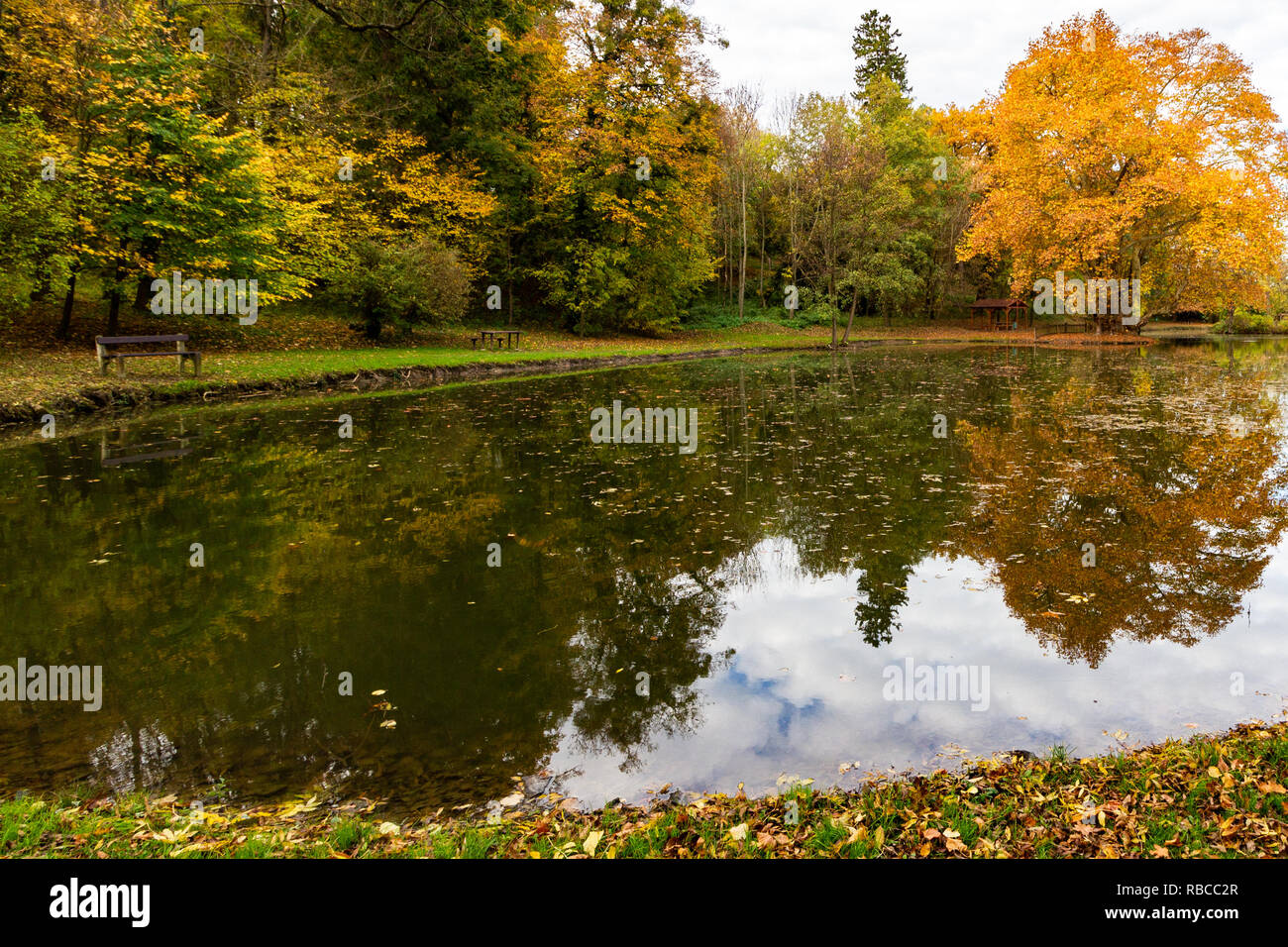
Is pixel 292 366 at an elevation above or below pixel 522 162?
below

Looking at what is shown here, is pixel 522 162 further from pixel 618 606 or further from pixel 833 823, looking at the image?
pixel 833 823

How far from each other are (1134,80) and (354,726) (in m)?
41.3

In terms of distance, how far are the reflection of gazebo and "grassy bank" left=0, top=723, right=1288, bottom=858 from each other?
50.1 meters

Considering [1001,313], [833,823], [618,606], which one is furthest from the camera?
[1001,313]

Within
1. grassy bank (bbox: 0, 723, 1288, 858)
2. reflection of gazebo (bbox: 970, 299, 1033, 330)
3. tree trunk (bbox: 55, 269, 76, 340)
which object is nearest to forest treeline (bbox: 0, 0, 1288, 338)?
tree trunk (bbox: 55, 269, 76, 340)

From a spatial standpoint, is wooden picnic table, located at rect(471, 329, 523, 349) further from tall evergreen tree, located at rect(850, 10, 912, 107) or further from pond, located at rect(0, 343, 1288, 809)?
tall evergreen tree, located at rect(850, 10, 912, 107)

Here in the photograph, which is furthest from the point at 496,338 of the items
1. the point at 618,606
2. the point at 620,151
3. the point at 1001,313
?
the point at 1001,313

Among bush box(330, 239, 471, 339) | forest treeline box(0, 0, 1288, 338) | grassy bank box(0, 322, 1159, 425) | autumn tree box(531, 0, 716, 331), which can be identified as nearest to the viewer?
grassy bank box(0, 322, 1159, 425)

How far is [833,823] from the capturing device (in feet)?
9.96

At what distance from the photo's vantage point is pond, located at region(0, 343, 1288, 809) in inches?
153

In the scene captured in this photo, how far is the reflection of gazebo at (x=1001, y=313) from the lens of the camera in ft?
157

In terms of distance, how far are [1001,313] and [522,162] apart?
120ft

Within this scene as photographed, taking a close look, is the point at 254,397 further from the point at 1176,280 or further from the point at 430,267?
the point at 1176,280

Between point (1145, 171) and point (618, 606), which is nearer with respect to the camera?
point (618, 606)
